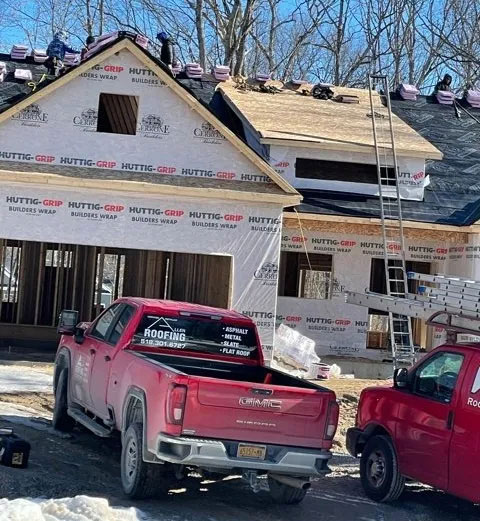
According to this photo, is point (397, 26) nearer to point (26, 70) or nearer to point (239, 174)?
point (26, 70)

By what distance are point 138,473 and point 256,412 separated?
3.79 ft

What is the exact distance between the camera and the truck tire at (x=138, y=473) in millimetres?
8430

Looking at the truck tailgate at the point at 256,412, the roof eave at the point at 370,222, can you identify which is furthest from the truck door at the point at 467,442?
the roof eave at the point at 370,222

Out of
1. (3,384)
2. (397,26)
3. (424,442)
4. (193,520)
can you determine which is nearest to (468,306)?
(424,442)

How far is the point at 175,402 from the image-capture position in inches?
320

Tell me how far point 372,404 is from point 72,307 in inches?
535

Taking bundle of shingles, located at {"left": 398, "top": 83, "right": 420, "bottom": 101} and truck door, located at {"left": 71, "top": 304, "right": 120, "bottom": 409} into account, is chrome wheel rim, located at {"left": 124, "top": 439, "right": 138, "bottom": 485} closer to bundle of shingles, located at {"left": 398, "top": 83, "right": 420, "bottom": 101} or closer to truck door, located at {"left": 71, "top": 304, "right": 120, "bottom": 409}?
truck door, located at {"left": 71, "top": 304, "right": 120, "bottom": 409}

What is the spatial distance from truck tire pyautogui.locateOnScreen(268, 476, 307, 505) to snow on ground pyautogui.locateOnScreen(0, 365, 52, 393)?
620cm

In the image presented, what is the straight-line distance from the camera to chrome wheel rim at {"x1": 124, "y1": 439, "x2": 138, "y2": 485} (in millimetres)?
8555

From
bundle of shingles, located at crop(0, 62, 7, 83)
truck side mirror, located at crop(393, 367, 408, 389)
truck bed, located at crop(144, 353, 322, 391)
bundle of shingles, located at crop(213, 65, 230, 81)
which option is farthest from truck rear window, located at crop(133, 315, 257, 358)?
bundle of shingles, located at crop(213, 65, 230, 81)

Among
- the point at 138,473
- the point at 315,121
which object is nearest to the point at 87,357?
the point at 138,473

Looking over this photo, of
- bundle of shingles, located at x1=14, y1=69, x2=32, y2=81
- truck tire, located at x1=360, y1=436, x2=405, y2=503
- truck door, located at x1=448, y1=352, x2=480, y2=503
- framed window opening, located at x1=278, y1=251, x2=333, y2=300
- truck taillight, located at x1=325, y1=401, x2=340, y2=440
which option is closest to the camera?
truck door, located at x1=448, y1=352, x2=480, y2=503

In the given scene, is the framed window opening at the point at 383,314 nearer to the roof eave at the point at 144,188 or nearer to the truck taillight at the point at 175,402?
the roof eave at the point at 144,188

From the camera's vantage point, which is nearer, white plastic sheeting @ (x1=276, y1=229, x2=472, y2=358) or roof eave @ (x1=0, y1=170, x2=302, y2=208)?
roof eave @ (x1=0, y1=170, x2=302, y2=208)
